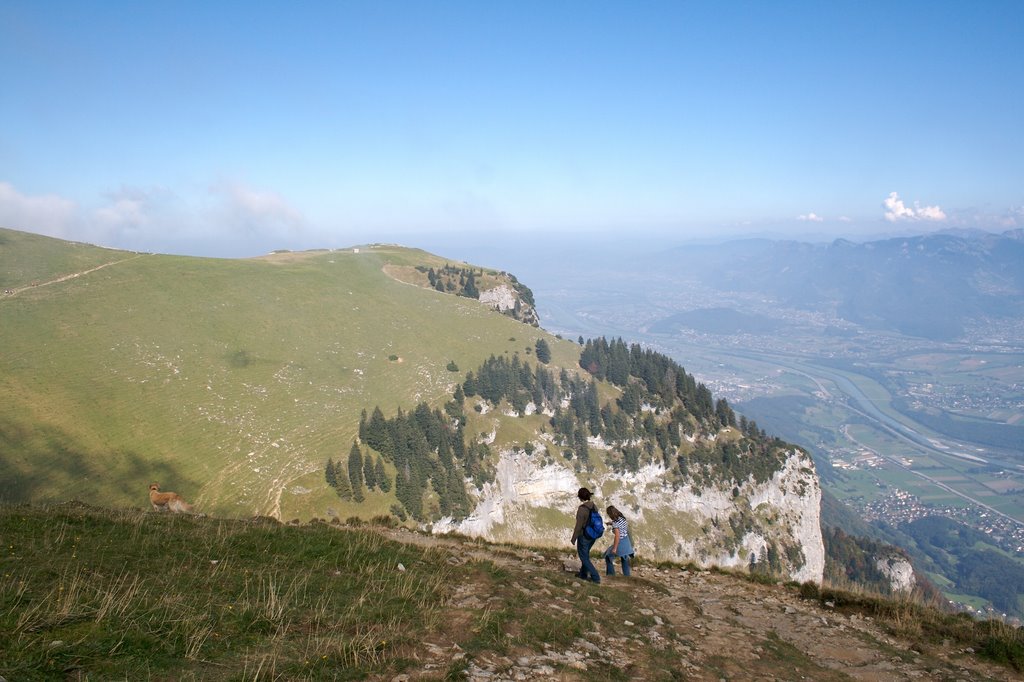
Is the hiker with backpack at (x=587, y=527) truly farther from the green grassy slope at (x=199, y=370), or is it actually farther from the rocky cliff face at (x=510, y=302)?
the rocky cliff face at (x=510, y=302)

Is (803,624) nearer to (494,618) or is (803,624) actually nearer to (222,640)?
(494,618)

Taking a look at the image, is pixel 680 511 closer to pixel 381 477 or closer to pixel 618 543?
pixel 381 477

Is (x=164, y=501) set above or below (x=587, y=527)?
below

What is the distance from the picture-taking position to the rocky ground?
8055 millimetres

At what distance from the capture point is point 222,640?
7.11m

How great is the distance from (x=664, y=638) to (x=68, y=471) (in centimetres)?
6243

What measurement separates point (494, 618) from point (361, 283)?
415 ft

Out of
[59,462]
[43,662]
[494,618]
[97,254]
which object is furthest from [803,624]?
[97,254]

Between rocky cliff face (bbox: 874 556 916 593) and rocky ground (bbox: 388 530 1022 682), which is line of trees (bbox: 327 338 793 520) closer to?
rocky cliff face (bbox: 874 556 916 593)

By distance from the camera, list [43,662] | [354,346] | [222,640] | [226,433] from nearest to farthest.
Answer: [43,662]
[222,640]
[226,433]
[354,346]

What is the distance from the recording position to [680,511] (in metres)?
96.7

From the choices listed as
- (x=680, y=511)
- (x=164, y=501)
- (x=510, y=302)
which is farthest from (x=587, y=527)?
(x=510, y=302)

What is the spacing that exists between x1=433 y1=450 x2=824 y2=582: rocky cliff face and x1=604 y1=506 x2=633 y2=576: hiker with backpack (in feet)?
223

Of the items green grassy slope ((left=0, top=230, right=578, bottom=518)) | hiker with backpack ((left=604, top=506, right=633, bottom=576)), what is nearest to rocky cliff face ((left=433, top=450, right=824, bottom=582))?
green grassy slope ((left=0, top=230, right=578, bottom=518))
